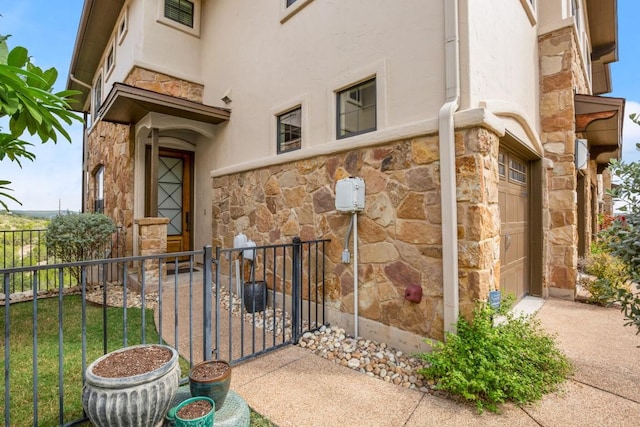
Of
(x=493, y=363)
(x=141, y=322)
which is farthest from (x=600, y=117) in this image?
(x=141, y=322)

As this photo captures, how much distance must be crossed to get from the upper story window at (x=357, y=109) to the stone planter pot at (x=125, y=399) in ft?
9.79

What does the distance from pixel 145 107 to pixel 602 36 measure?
10631 mm

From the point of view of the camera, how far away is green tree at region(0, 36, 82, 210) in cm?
176

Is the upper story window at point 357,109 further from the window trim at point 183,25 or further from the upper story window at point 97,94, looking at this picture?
the upper story window at point 97,94

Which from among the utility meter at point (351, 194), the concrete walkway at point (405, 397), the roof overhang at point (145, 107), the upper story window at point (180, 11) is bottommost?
the concrete walkway at point (405, 397)

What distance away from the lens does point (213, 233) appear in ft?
19.6

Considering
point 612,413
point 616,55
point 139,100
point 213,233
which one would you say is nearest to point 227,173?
point 213,233

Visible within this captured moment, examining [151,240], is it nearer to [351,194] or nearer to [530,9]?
[351,194]

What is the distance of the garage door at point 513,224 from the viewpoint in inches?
145

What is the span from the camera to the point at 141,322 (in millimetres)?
3410

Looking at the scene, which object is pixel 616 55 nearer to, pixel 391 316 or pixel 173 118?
pixel 391 316

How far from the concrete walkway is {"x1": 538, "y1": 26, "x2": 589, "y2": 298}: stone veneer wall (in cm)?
161

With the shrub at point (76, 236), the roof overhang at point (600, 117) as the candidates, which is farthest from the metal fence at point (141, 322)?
the roof overhang at point (600, 117)

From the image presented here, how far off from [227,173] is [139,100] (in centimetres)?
170
